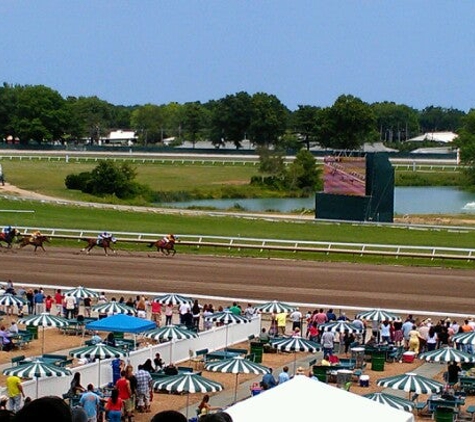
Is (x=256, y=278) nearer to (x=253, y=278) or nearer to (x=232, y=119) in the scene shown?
(x=253, y=278)

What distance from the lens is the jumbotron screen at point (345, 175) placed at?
60.4 meters

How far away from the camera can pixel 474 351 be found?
24.5 m

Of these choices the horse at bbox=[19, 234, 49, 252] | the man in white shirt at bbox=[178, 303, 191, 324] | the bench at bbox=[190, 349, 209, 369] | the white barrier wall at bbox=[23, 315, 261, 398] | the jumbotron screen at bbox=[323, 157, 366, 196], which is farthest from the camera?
the jumbotron screen at bbox=[323, 157, 366, 196]

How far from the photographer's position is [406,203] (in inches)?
3612

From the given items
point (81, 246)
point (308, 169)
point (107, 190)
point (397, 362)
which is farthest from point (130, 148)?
point (397, 362)

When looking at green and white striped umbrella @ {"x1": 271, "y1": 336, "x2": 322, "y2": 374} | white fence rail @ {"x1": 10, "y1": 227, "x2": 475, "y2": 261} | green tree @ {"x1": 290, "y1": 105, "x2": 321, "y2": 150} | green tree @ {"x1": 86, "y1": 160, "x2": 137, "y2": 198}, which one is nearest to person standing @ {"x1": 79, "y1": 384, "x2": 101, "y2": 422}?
green and white striped umbrella @ {"x1": 271, "y1": 336, "x2": 322, "y2": 374}

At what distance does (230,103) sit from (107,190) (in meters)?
92.8

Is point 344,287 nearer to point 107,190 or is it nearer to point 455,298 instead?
point 455,298

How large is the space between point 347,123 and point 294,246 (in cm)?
11408

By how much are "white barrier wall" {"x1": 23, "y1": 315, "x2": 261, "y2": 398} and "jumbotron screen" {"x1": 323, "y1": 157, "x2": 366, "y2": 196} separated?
110 ft

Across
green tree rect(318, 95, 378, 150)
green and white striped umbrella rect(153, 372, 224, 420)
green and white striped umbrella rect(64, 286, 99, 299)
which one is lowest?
green and white striped umbrella rect(64, 286, 99, 299)

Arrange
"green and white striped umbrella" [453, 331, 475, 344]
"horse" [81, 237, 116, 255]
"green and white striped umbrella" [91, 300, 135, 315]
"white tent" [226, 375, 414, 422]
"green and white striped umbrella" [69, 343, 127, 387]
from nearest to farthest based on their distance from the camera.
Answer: "white tent" [226, 375, 414, 422]
"green and white striped umbrella" [69, 343, 127, 387]
"green and white striped umbrella" [453, 331, 475, 344]
"green and white striped umbrella" [91, 300, 135, 315]
"horse" [81, 237, 116, 255]

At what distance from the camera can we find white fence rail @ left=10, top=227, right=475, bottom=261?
43.6 m

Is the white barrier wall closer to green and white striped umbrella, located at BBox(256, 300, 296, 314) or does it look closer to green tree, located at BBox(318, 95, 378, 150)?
green and white striped umbrella, located at BBox(256, 300, 296, 314)
